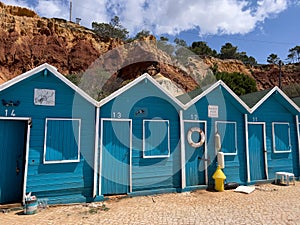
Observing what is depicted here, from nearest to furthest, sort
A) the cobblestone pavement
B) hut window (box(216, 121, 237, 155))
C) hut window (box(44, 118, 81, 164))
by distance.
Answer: the cobblestone pavement
hut window (box(44, 118, 81, 164))
hut window (box(216, 121, 237, 155))

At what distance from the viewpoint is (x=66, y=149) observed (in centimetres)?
632

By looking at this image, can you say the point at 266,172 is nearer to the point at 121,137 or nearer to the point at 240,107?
the point at 240,107

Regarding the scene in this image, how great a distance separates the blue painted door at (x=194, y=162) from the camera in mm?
7746

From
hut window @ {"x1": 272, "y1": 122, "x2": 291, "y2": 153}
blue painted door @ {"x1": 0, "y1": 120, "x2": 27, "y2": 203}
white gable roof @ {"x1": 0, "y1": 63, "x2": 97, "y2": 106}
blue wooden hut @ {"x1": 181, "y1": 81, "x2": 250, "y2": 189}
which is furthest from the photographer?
hut window @ {"x1": 272, "y1": 122, "x2": 291, "y2": 153}

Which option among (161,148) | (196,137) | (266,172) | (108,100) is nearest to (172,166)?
(161,148)

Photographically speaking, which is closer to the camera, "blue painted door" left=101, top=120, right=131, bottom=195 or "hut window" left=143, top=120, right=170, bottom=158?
"blue painted door" left=101, top=120, right=131, bottom=195

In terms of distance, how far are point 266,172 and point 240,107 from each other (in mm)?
2694

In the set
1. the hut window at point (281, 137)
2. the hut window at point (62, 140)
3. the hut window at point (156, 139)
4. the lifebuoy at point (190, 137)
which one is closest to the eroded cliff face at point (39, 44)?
the hut window at point (62, 140)

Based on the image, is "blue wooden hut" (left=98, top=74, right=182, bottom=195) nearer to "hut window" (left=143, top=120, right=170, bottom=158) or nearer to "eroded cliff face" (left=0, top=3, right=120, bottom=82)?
"hut window" (left=143, top=120, right=170, bottom=158)

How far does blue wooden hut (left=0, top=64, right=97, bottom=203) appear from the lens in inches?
232

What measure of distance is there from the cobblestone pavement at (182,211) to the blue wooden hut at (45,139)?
58 centimetres

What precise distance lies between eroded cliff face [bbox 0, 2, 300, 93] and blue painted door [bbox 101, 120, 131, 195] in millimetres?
20837

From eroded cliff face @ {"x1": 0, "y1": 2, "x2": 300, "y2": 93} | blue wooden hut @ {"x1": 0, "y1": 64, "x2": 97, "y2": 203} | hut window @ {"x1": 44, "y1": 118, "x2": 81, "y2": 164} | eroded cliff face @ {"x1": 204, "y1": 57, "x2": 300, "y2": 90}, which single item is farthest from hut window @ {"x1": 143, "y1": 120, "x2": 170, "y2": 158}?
eroded cliff face @ {"x1": 204, "y1": 57, "x2": 300, "y2": 90}

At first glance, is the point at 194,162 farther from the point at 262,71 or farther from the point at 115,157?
the point at 262,71
